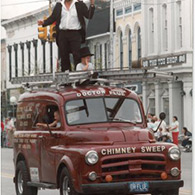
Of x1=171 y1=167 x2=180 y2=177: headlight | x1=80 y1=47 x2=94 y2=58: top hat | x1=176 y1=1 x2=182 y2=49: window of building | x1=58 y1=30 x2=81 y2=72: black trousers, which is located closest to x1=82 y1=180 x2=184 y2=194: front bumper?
x1=171 y1=167 x2=180 y2=177: headlight

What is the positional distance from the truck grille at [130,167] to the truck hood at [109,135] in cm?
52

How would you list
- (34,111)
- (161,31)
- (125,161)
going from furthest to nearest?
1. (161,31)
2. (34,111)
3. (125,161)

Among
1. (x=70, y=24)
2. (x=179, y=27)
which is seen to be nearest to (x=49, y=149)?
(x=70, y=24)

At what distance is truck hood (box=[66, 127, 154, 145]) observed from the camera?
534 inches

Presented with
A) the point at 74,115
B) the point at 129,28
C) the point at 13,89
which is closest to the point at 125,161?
the point at 74,115

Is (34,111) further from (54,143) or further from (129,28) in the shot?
(129,28)

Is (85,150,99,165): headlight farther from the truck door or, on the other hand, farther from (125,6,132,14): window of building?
(125,6,132,14): window of building

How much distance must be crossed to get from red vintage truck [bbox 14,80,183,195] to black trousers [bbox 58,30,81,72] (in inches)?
28.6

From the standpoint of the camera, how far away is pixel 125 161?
42.4ft

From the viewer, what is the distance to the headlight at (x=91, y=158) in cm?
1284

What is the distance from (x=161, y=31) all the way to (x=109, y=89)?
105ft

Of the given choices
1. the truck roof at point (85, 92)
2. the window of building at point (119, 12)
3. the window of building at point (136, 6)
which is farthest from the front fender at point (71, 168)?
the window of building at point (119, 12)

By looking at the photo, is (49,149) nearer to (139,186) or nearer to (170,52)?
(139,186)

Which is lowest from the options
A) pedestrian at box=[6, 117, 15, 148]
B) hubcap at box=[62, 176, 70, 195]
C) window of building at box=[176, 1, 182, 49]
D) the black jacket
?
pedestrian at box=[6, 117, 15, 148]
